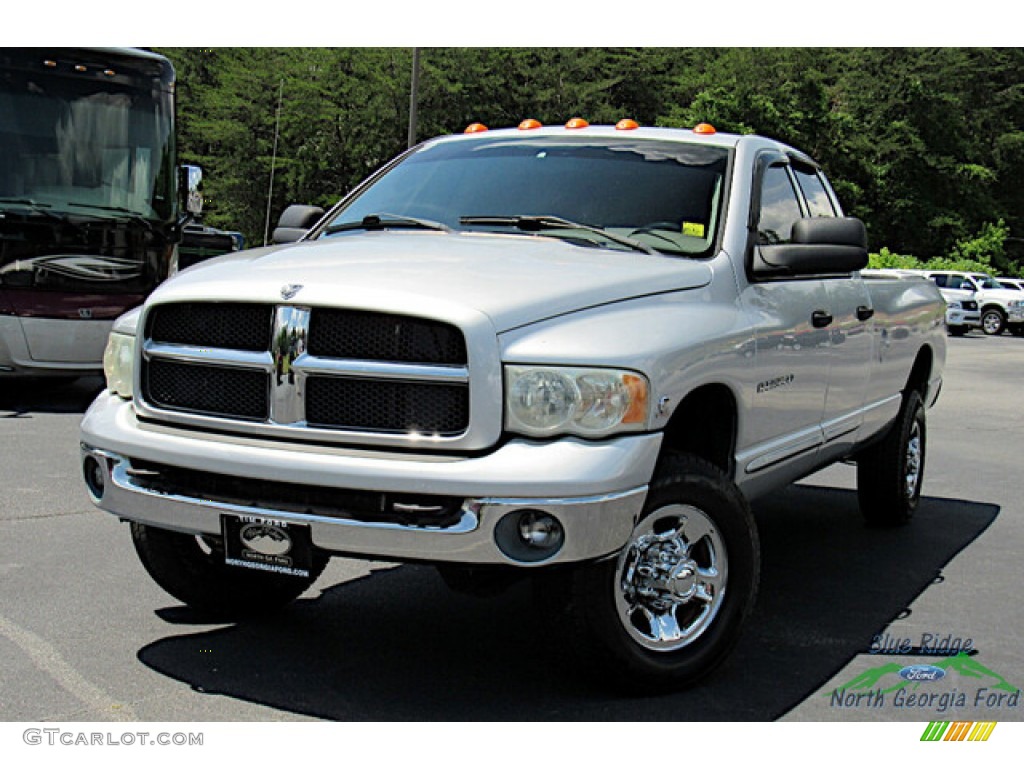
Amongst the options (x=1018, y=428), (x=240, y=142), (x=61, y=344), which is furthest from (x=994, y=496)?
(x=240, y=142)

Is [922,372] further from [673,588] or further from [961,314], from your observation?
[961,314]

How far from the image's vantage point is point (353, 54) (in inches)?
1983

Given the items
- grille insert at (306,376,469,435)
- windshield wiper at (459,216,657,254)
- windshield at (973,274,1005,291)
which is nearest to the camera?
grille insert at (306,376,469,435)

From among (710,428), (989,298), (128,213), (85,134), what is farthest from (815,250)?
(989,298)

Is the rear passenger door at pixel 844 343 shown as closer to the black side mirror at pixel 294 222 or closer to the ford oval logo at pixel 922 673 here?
the ford oval logo at pixel 922 673

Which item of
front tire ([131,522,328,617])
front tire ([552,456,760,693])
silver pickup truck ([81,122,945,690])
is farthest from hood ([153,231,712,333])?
front tire ([131,522,328,617])

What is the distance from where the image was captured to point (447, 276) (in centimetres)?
420

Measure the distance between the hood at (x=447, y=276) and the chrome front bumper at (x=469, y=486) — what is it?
17.2 inches

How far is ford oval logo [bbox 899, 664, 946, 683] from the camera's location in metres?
4.71

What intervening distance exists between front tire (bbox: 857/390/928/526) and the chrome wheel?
122 inches

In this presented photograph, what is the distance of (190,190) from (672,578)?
9926 millimetres

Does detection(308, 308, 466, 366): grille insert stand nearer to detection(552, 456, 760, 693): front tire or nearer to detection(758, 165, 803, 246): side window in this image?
detection(552, 456, 760, 693): front tire

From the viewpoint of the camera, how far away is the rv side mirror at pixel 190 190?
43.2 feet

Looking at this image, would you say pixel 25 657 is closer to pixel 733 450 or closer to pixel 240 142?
pixel 733 450
